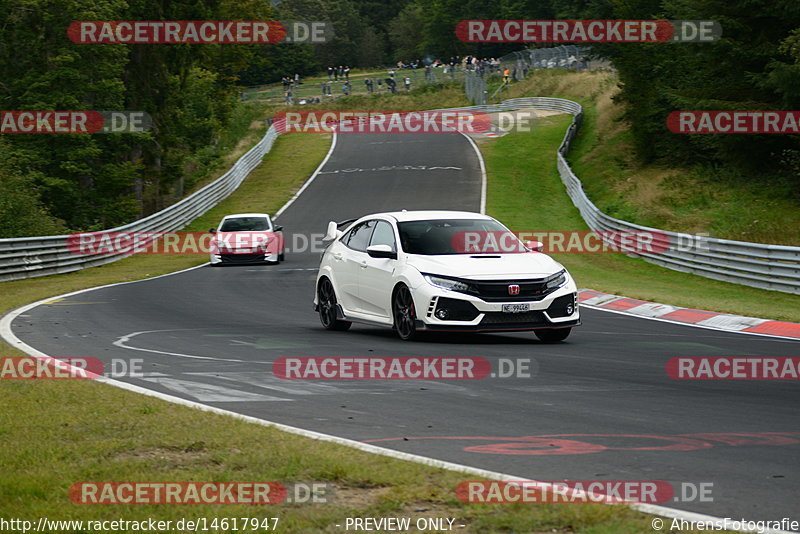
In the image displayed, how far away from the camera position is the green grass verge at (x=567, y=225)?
67.5 ft

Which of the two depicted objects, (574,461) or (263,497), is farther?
(574,461)

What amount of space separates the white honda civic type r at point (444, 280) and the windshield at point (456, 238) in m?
0.01

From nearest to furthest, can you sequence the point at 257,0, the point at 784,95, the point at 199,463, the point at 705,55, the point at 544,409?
the point at 199,463 < the point at 544,409 < the point at 784,95 < the point at 705,55 < the point at 257,0

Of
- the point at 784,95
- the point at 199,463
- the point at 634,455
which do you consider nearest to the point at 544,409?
the point at 634,455

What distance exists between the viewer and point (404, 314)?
13.1 metres

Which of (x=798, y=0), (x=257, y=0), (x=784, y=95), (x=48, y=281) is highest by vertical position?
(x=257, y=0)

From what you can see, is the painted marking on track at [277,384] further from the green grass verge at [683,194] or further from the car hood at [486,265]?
the green grass verge at [683,194]

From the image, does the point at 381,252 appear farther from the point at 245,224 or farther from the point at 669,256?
the point at 245,224

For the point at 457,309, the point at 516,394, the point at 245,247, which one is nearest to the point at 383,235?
the point at 457,309

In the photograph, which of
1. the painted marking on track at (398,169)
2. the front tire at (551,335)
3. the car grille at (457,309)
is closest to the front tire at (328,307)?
the car grille at (457,309)

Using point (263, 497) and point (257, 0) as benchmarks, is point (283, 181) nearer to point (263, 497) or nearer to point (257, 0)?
point (257, 0)

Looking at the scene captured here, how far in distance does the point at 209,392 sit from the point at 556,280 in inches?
198

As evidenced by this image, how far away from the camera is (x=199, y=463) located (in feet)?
21.0

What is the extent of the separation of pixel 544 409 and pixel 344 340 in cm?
554
